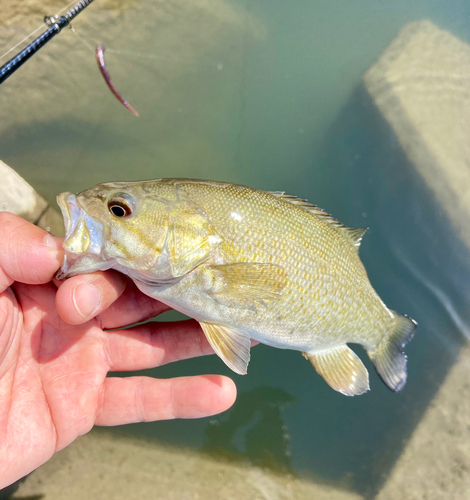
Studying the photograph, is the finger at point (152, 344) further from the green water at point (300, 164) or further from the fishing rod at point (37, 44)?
the fishing rod at point (37, 44)

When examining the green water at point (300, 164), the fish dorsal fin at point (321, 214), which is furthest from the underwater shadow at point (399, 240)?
the fish dorsal fin at point (321, 214)

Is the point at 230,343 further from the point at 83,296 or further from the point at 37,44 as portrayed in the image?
the point at 37,44

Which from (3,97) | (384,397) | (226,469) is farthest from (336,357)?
(3,97)

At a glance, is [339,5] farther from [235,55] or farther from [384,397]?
[384,397]

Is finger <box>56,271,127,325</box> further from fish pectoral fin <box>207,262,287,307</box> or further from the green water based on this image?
the green water

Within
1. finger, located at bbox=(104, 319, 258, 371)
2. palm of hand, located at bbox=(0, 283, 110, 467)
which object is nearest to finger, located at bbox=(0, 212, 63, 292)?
palm of hand, located at bbox=(0, 283, 110, 467)

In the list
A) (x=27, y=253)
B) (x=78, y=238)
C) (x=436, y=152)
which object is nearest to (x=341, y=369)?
(x=78, y=238)
